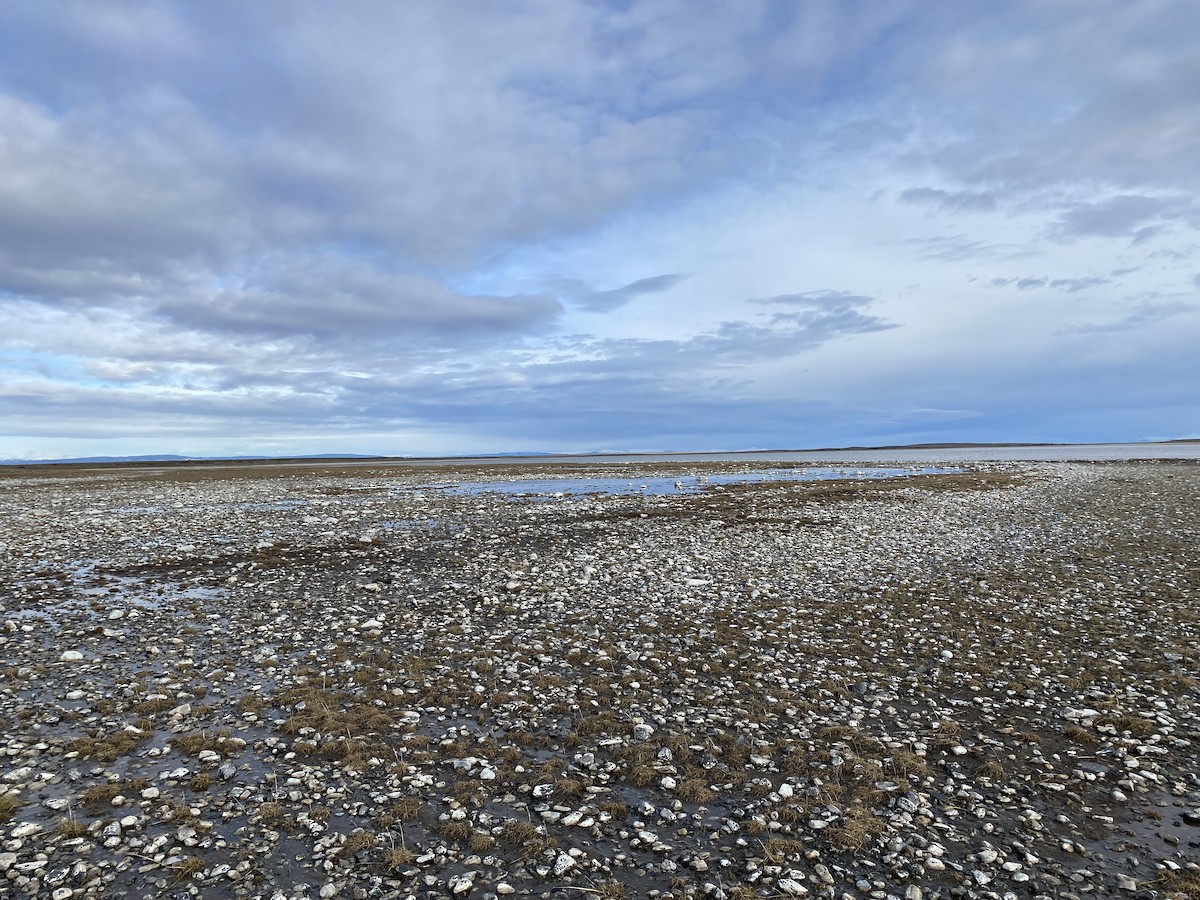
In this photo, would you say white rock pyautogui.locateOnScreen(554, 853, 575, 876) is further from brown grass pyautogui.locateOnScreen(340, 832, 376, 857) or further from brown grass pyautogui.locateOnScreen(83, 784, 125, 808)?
brown grass pyautogui.locateOnScreen(83, 784, 125, 808)

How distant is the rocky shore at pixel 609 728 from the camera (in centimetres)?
669

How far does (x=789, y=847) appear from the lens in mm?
6918

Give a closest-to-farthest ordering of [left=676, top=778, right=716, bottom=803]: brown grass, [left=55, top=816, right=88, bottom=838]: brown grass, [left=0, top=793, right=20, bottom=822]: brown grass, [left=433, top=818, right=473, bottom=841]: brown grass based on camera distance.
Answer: [left=55, top=816, right=88, bottom=838]: brown grass
[left=433, top=818, right=473, bottom=841]: brown grass
[left=0, top=793, right=20, bottom=822]: brown grass
[left=676, top=778, right=716, bottom=803]: brown grass

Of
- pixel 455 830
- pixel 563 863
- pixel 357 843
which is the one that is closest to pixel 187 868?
pixel 357 843

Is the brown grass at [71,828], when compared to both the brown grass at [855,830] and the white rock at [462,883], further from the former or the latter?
the brown grass at [855,830]

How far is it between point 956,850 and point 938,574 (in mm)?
15007

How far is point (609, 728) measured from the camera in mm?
10023

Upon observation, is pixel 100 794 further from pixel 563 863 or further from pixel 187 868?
pixel 563 863

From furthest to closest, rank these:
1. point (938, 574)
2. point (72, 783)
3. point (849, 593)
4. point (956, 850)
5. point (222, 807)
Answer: point (938, 574) < point (849, 593) < point (72, 783) < point (222, 807) < point (956, 850)

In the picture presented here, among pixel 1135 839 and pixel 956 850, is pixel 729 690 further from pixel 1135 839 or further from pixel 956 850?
pixel 1135 839

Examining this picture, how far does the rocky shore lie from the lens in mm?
6688

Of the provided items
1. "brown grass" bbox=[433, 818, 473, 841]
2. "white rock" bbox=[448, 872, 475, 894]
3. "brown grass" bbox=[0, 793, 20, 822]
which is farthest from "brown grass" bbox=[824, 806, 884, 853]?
"brown grass" bbox=[0, 793, 20, 822]

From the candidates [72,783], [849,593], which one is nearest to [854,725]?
[849,593]

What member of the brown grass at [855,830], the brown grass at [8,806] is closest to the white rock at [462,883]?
the brown grass at [855,830]
